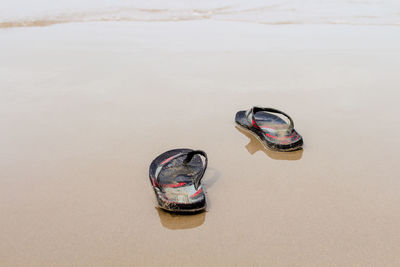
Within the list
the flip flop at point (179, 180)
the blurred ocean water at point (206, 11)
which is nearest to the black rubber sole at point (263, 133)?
the flip flop at point (179, 180)

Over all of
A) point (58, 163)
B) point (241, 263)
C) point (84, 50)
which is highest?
point (84, 50)

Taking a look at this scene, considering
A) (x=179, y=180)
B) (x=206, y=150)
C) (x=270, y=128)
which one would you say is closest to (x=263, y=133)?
(x=270, y=128)

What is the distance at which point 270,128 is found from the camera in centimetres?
258

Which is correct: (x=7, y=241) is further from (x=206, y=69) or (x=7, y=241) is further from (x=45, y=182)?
(x=206, y=69)

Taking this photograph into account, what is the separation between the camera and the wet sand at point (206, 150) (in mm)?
1646

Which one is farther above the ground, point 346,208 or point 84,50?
point 84,50

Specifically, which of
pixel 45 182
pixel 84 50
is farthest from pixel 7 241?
pixel 84 50

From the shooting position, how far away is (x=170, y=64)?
13.9 ft

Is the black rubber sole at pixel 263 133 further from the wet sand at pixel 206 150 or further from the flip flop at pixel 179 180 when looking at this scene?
the flip flop at pixel 179 180

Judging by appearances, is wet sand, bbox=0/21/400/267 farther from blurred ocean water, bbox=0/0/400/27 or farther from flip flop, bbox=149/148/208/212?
blurred ocean water, bbox=0/0/400/27

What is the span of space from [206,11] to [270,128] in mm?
6875

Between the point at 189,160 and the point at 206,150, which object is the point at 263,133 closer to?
the point at 206,150

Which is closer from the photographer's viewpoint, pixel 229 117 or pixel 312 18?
pixel 229 117

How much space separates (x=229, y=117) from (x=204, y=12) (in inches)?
248
